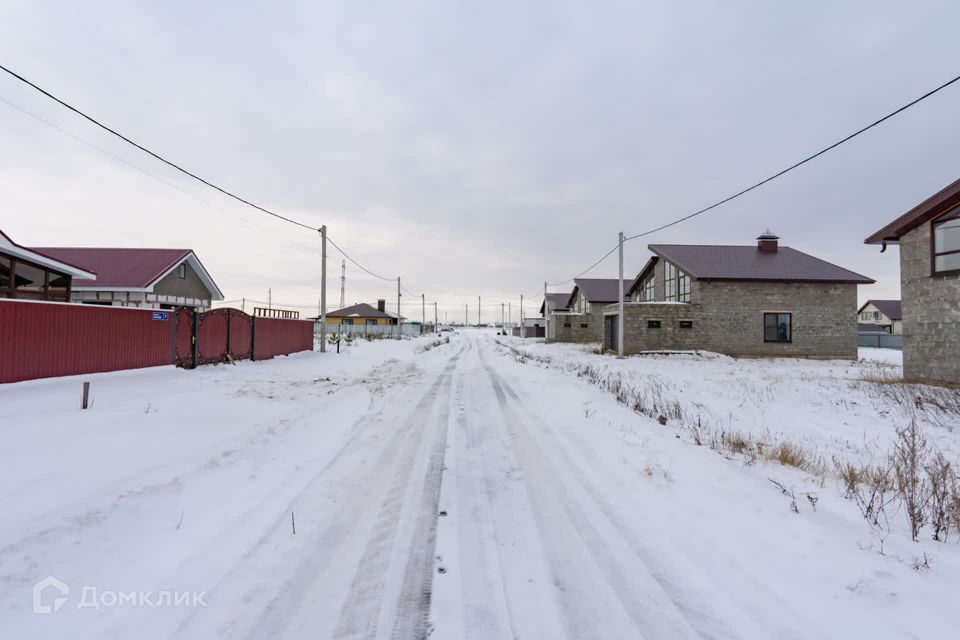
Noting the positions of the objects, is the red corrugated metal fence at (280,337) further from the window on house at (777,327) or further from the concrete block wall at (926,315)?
the window on house at (777,327)

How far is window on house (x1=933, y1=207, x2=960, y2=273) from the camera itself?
43.0 ft

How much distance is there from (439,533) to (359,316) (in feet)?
217

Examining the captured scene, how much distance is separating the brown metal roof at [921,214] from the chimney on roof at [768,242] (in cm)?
1504

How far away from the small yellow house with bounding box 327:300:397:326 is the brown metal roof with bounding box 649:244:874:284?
47.2 meters

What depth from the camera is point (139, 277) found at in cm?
2186

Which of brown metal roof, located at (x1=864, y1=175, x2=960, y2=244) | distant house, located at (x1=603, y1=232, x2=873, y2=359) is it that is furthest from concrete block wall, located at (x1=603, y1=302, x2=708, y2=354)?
brown metal roof, located at (x1=864, y1=175, x2=960, y2=244)

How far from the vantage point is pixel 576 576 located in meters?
2.92

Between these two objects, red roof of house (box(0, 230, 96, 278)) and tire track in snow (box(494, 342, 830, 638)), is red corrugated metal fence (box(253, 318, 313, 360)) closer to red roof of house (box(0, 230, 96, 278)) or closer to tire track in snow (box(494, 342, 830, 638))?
red roof of house (box(0, 230, 96, 278))

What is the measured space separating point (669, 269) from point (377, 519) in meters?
30.2

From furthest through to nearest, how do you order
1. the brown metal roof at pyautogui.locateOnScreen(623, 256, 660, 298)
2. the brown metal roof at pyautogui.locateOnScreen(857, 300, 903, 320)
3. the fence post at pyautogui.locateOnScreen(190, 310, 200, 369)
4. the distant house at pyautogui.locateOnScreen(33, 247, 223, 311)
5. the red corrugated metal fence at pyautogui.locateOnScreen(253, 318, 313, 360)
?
the brown metal roof at pyautogui.locateOnScreen(857, 300, 903, 320), the brown metal roof at pyautogui.locateOnScreen(623, 256, 660, 298), the distant house at pyautogui.locateOnScreen(33, 247, 223, 311), the red corrugated metal fence at pyautogui.locateOnScreen(253, 318, 313, 360), the fence post at pyautogui.locateOnScreen(190, 310, 200, 369)

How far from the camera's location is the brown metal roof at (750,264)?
25500 mm

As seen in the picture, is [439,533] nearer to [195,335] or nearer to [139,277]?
[195,335]

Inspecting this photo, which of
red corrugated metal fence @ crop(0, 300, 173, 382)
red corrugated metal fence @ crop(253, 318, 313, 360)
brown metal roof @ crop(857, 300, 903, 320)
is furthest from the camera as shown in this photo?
brown metal roof @ crop(857, 300, 903, 320)

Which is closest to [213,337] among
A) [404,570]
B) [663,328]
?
[404,570]
